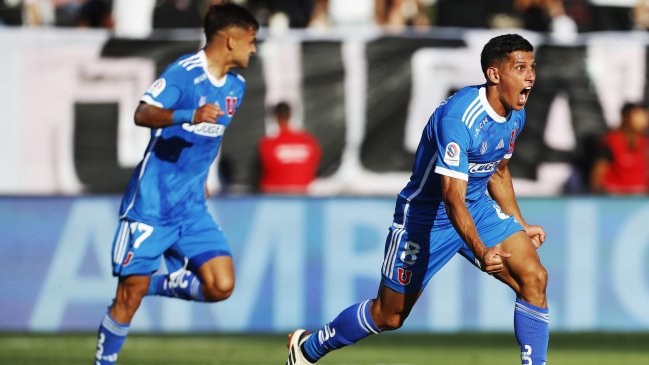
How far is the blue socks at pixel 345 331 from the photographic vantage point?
805 centimetres

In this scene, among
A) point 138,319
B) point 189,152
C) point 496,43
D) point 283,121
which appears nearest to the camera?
point 496,43

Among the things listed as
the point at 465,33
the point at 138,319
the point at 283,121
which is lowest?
the point at 138,319

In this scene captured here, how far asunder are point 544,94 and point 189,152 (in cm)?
681

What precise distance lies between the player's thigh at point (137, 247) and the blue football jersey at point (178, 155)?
62 mm

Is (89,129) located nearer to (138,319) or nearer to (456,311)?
(138,319)

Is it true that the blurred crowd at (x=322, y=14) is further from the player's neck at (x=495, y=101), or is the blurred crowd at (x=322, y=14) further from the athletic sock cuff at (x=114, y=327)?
the player's neck at (x=495, y=101)

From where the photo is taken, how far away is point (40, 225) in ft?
41.1

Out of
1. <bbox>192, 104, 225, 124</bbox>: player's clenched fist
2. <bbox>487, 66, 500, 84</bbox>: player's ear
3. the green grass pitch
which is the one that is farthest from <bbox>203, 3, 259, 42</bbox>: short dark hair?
the green grass pitch

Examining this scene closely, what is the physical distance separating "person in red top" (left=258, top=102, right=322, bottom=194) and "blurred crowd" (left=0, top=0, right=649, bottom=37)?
163cm

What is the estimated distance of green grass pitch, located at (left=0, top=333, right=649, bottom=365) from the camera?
1056cm

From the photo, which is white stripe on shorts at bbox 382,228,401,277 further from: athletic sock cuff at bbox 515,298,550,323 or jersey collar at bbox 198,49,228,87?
jersey collar at bbox 198,49,228,87

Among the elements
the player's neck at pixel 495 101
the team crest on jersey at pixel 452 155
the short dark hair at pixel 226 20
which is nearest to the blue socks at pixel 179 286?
the short dark hair at pixel 226 20

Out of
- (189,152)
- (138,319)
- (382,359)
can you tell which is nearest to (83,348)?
(138,319)

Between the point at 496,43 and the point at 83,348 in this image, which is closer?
the point at 496,43
